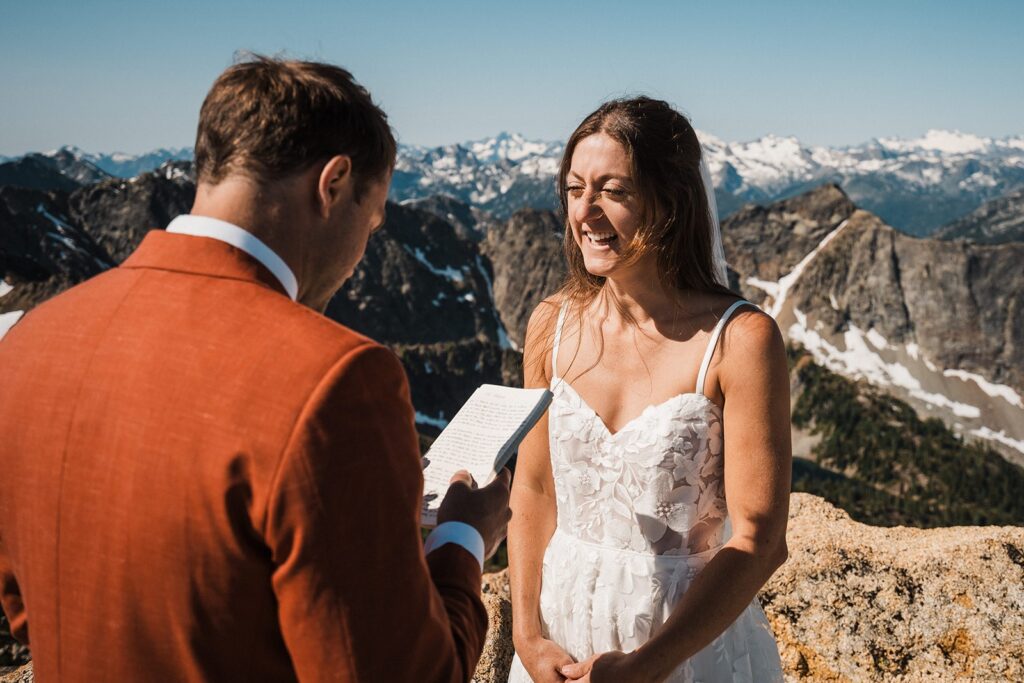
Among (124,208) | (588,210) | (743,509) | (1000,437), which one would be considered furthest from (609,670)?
A: (1000,437)

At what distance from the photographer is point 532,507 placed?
4297mm

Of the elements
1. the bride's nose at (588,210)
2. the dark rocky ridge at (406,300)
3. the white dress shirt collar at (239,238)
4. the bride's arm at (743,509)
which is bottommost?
the dark rocky ridge at (406,300)

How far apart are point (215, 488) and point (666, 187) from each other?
2.63 meters

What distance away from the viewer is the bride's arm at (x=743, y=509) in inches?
132

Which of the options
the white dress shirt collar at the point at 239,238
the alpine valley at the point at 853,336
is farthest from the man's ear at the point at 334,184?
the alpine valley at the point at 853,336

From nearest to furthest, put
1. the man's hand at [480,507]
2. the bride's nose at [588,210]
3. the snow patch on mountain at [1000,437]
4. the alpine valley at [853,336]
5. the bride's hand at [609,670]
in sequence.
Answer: the man's hand at [480,507] → the bride's hand at [609,670] → the bride's nose at [588,210] → the alpine valley at [853,336] → the snow patch on mountain at [1000,437]

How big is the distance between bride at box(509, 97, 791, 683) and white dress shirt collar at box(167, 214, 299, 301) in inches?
76.9

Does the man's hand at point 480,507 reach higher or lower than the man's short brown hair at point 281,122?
lower

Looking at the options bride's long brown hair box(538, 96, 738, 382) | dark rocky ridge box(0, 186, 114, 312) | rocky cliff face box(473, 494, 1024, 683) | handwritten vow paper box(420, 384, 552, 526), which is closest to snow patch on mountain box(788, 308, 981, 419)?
dark rocky ridge box(0, 186, 114, 312)

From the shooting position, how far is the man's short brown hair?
2166 millimetres

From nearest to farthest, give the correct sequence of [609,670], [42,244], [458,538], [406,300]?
[458,538], [609,670], [42,244], [406,300]

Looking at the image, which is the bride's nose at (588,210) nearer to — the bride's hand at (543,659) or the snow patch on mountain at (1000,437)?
the bride's hand at (543,659)

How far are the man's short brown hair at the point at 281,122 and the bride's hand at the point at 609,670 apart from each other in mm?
2391

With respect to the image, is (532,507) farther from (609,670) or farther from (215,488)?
(215,488)
